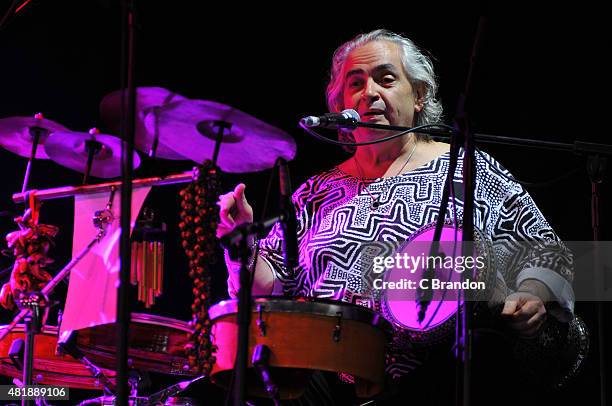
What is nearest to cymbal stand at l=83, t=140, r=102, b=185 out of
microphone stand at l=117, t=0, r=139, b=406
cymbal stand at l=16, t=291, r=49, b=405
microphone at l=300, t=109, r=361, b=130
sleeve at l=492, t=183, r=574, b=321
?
cymbal stand at l=16, t=291, r=49, b=405

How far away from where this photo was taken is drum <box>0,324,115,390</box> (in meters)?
3.16

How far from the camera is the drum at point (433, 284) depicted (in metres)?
2.46

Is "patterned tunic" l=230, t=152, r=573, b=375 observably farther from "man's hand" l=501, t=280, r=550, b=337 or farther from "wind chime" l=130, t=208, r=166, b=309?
"wind chime" l=130, t=208, r=166, b=309

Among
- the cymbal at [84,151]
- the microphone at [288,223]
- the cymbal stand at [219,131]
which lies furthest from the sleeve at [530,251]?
the cymbal at [84,151]

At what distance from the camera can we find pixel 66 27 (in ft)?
13.5

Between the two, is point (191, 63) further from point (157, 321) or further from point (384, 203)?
point (157, 321)

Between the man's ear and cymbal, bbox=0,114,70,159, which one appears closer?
cymbal, bbox=0,114,70,159

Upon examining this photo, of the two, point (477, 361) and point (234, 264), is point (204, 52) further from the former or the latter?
point (477, 361)

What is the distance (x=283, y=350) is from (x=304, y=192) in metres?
1.18

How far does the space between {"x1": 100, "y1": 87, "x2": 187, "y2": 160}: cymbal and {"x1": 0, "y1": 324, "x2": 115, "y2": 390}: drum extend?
908mm

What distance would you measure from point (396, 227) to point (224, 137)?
0.86 meters

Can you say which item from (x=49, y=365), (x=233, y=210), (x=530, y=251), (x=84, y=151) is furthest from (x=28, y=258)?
(x=530, y=251)

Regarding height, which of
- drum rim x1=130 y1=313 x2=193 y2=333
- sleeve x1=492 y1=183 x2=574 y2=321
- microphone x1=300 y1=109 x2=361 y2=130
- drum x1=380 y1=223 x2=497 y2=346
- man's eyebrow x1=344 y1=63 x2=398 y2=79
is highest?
man's eyebrow x1=344 y1=63 x2=398 y2=79

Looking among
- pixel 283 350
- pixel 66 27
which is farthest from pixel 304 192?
pixel 66 27
